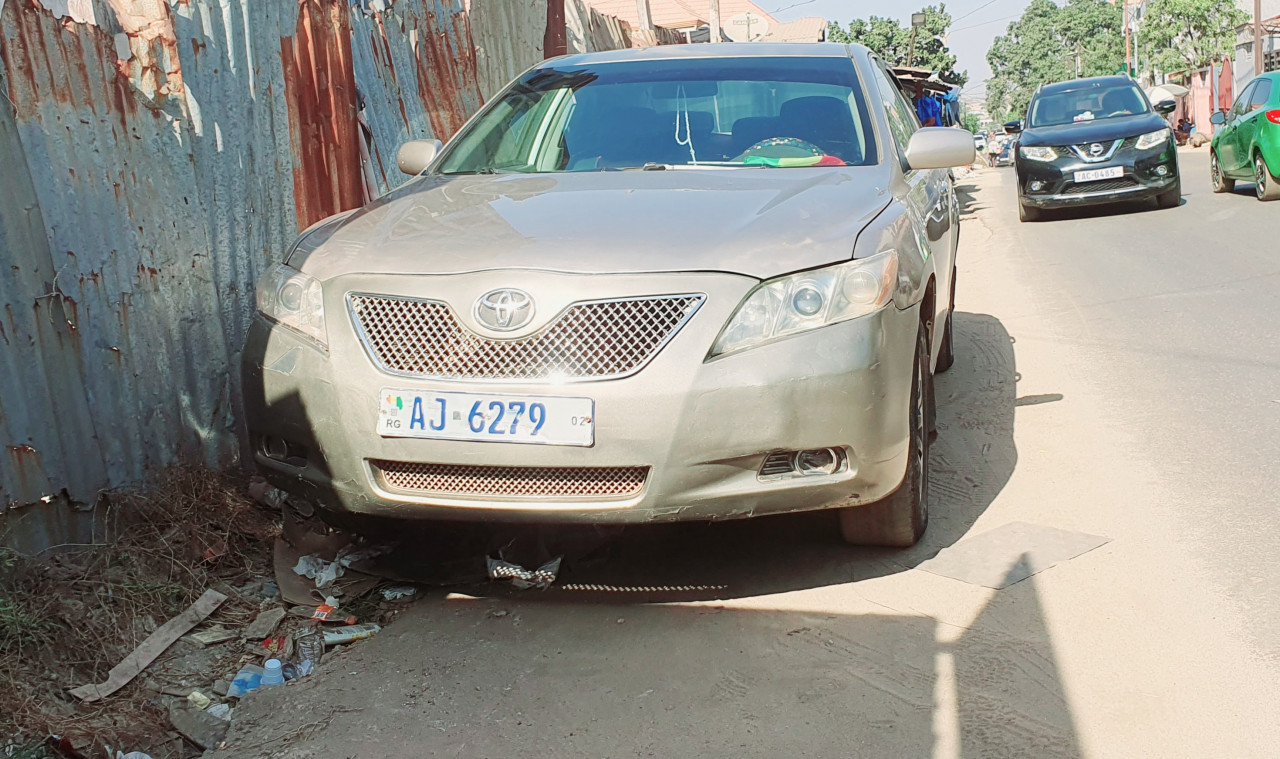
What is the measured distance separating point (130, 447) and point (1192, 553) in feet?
11.0

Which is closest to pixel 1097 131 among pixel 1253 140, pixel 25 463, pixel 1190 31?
pixel 1253 140

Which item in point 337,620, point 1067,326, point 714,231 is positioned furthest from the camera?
point 1067,326

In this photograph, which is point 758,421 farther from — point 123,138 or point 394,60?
point 394,60

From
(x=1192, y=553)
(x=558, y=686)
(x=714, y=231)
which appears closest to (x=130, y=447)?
(x=558, y=686)

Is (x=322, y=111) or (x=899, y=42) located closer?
(x=322, y=111)

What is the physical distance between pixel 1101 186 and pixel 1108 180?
10cm

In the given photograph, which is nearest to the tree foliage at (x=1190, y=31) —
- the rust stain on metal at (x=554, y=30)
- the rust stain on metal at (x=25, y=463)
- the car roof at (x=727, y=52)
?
the rust stain on metal at (x=554, y=30)

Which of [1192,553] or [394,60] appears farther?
[394,60]

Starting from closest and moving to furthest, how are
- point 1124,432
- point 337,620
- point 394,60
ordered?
point 337,620 < point 1124,432 < point 394,60

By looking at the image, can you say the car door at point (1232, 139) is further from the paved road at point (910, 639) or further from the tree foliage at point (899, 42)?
the tree foliage at point (899, 42)

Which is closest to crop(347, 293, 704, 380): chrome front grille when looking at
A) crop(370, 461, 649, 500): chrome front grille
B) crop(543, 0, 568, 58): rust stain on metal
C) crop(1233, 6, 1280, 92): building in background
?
crop(370, 461, 649, 500): chrome front grille

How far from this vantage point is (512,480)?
3330mm

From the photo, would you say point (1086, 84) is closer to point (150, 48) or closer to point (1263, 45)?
point (150, 48)

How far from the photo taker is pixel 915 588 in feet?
11.9
